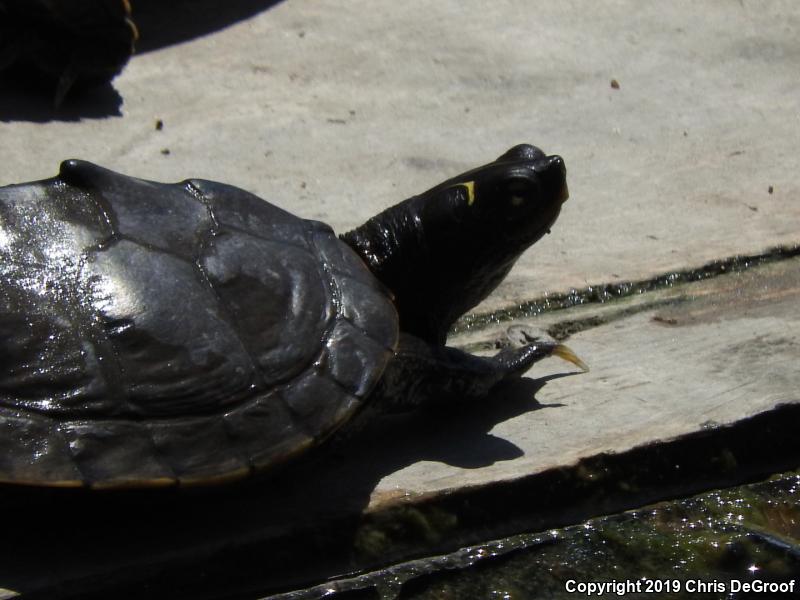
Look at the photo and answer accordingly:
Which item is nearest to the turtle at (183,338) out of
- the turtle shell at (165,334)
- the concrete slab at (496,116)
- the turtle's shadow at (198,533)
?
the turtle shell at (165,334)

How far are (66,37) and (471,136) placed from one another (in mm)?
2057

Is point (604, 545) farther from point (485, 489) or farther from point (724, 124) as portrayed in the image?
point (724, 124)

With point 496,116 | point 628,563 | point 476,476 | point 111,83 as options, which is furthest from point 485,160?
point 628,563

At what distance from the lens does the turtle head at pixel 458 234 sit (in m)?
3.80

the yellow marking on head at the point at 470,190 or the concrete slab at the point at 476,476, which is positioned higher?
the yellow marking on head at the point at 470,190

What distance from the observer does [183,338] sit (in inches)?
119

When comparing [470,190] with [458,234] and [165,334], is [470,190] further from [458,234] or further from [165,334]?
[165,334]

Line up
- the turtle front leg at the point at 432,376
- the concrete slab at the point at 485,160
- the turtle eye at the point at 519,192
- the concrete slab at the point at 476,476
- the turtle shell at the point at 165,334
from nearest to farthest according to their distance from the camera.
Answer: the turtle shell at the point at 165,334, the concrete slab at the point at 476,476, the concrete slab at the point at 485,160, the turtle front leg at the point at 432,376, the turtle eye at the point at 519,192

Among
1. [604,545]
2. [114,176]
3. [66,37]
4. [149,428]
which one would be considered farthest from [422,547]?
[66,37]

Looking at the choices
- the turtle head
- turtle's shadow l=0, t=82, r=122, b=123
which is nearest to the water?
the turtle head

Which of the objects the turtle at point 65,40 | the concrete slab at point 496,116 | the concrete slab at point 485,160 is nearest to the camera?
the concrete slab at point 485,160

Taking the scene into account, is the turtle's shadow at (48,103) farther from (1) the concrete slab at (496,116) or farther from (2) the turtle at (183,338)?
(2) the turtle at (183,338)

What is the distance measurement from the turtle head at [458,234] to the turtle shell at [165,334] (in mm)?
434

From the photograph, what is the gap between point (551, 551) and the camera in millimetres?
3348
